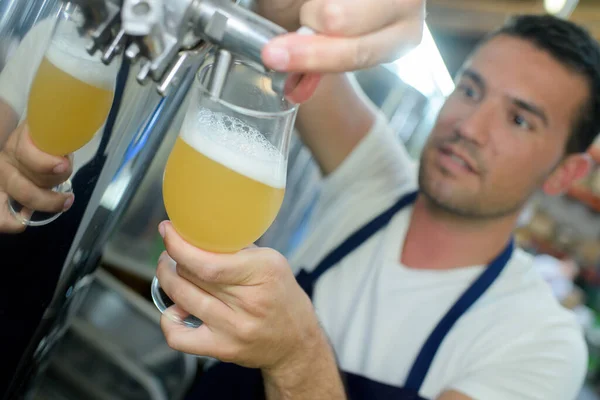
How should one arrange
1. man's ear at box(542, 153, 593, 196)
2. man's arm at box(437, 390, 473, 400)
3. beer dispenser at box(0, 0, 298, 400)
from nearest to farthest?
1. beer dispenser at box(0, 0, 298, 400)
2. man's arm at box(437, 390, 473, 400)
3. man's ear at box(542, 153, 593, 196)

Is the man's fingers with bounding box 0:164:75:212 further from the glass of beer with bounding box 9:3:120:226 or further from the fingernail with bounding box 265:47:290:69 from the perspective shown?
the fingernail with bounding box 265:47:290:69

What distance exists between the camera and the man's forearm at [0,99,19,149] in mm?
487

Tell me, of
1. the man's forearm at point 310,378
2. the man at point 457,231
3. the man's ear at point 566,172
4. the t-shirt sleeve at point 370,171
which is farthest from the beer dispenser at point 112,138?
the man's ear at point 566,172

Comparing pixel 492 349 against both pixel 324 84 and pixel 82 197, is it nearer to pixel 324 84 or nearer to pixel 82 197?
pixel 324 84

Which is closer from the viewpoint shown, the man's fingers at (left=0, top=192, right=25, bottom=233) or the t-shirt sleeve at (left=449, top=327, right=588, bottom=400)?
the man's fingers at (left=0, top=192, right=25, bottom=233)

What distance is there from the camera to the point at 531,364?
46.3 inches

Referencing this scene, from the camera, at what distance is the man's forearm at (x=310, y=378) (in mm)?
843

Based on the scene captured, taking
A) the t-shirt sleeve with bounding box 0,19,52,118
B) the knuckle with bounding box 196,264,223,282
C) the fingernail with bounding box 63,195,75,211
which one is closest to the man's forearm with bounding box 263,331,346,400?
the knuckle with bounding box 196,264,223,282

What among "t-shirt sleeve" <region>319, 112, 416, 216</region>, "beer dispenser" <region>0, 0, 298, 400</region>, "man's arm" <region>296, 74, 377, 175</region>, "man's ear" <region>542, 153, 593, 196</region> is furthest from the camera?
"man's ear" <region>542, 153, 593, 196</region>

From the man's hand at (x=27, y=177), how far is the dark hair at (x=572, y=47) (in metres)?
1.48

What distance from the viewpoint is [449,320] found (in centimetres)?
129

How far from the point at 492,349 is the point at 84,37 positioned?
43.9 inches

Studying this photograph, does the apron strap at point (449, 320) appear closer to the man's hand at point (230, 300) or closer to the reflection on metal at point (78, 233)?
the man's hand at point (230, 300)

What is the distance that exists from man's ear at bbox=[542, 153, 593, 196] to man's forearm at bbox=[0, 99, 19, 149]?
5.25 ft
